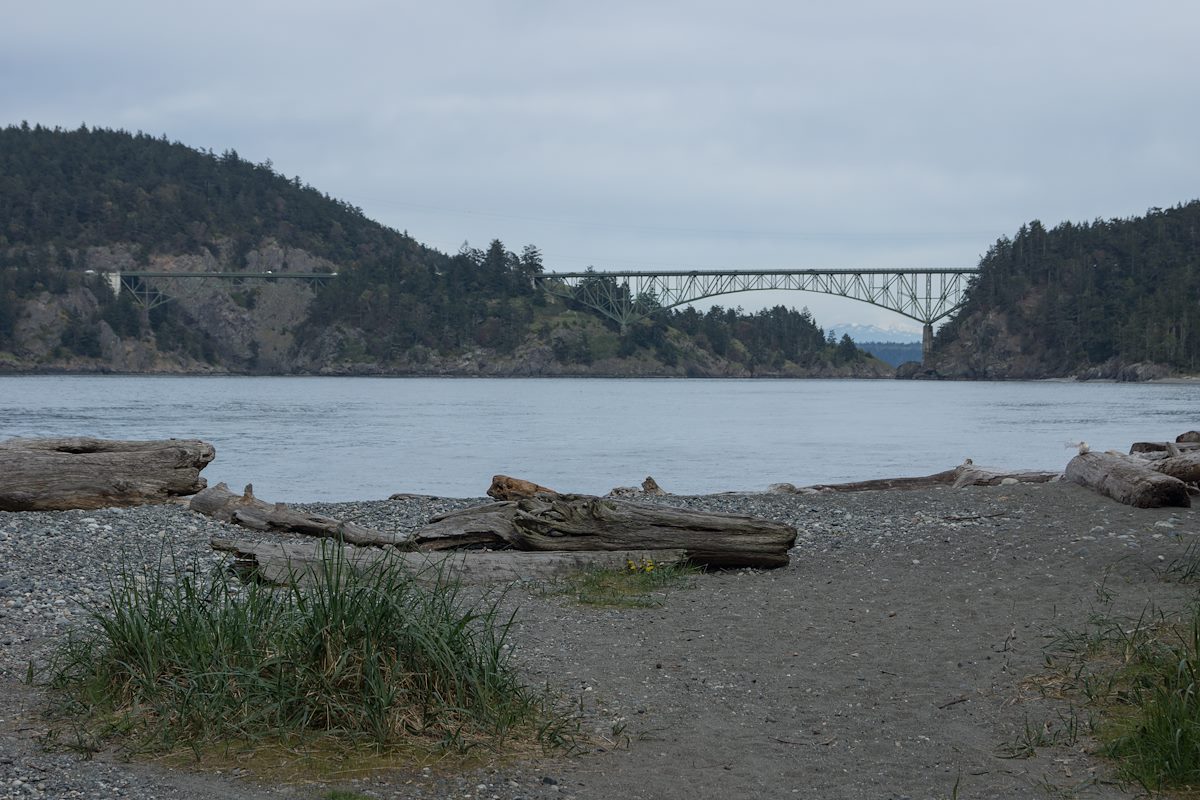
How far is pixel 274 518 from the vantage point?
1112 cm

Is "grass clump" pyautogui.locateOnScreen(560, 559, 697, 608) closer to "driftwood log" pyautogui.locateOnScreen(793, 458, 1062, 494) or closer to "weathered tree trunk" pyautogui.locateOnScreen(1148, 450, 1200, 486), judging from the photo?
"weathered tree trunk" pyautogui.locateOnScreen(1148, 450, 1200, 486)

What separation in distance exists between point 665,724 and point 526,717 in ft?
2.54

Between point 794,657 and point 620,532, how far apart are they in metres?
3.12

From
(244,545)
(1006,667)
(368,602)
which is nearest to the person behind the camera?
(368,602)

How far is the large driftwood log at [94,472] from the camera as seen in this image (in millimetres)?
12461

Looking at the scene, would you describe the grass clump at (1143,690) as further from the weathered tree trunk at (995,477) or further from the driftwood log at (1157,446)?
the weathered tree trunk at (995,477)

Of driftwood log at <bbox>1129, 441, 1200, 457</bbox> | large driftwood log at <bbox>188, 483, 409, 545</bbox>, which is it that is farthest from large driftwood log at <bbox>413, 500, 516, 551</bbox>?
driftwood log at <bbox>1129, 441, 1200, 457</bbox>

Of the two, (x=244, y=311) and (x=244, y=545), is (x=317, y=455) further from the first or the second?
(x=244, y=311)

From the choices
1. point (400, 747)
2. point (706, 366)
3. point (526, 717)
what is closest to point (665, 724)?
point (526, 717)

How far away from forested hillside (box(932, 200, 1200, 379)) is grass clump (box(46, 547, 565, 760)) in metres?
130

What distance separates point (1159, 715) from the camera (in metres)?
5.29

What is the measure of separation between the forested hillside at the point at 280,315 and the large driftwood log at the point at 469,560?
486 ft

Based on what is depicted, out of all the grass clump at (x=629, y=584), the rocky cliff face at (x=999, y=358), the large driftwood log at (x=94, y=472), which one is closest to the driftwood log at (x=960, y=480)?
the grass clump at (x=629, y=584)

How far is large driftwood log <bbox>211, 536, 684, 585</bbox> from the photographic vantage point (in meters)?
8.43
